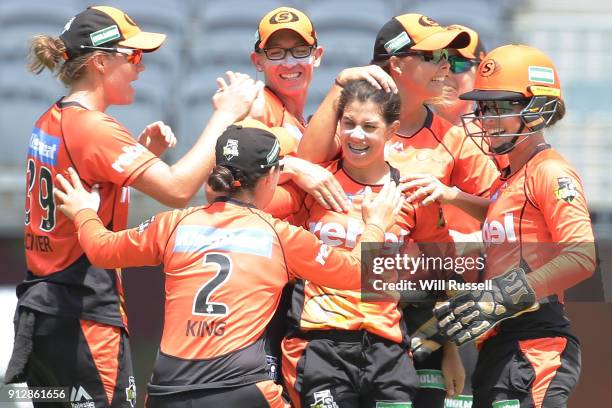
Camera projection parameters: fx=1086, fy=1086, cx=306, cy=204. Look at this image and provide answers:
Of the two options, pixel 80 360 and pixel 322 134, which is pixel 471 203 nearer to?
pixel 322 134

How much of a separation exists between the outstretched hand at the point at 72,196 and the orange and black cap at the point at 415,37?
1.36 meters

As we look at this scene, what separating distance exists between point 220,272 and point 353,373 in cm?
69

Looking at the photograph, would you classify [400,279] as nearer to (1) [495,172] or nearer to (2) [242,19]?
(1) [495,172]

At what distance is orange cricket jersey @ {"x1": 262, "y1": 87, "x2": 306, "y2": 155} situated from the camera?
183 inches

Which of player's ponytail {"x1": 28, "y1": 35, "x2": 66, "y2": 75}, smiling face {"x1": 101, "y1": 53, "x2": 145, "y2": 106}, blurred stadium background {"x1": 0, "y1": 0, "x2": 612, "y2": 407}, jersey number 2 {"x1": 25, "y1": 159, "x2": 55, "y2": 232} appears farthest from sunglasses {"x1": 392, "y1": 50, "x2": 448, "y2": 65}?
blurred stadium background {"x1": 0, "y1": 0, "x2": 612, "y2": 407}

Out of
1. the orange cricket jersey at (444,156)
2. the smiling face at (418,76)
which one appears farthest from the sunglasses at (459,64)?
the orange cricket jersey at (444,156)

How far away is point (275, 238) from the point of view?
379cm

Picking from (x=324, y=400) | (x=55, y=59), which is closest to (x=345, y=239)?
(x=324, y=400)

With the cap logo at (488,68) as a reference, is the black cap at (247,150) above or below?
below

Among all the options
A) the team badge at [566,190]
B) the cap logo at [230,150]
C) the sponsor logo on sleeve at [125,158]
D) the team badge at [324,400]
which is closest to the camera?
the cap logo at [230,150]

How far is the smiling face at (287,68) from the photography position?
15.6 feet

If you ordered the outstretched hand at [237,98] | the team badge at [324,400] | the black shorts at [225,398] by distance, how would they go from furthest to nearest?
1. the outstretched hand at [237,98]
2. the team badge at [324,400]
3. the black shorts at [225,398]

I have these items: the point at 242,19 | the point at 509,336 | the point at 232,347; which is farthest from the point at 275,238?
the point at 242,19

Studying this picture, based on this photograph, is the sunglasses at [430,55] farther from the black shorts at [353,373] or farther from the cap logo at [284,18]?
the black shorts at [353,373]
